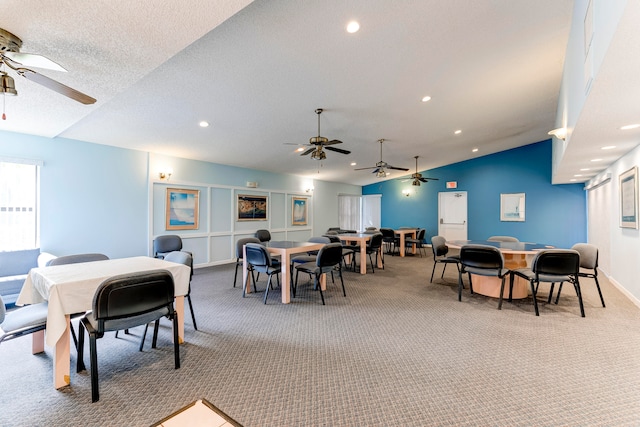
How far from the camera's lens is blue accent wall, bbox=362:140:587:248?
7.48 m

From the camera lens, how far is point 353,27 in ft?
8.34

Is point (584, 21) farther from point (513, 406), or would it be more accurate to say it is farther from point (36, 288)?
point (36, 288)

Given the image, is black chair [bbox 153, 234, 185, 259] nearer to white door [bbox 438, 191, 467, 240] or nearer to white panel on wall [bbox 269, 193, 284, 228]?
white panel on wall [bbox 269, 193, 284, 228]

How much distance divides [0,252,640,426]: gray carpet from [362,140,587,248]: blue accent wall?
4761mm

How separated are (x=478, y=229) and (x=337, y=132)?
644 centimetres

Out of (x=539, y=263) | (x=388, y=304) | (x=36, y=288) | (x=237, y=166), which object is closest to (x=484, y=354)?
(x=388, y=304)

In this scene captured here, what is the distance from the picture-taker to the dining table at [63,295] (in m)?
1.93

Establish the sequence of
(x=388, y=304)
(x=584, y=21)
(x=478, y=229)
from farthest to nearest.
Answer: (x=478, y=229) < (x=388, y=304) < (x=584, y=21)

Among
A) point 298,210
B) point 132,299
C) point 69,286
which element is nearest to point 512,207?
point 298,210

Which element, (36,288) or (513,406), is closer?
(513,406)

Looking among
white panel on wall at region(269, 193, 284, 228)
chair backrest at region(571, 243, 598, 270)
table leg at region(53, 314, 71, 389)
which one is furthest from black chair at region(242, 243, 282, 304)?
chair backrest at region(571, 243, 598, 270)

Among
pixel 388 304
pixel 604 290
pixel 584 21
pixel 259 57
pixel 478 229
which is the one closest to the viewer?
pixel 584 21

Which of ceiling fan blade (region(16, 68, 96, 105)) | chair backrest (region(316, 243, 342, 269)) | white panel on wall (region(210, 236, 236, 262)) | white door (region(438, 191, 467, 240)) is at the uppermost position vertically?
ceiling fan blade (region(16, 68, 96, 105))

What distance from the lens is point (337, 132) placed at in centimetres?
533
